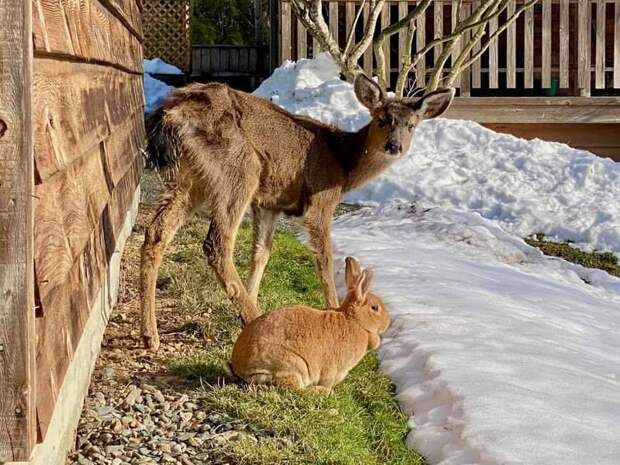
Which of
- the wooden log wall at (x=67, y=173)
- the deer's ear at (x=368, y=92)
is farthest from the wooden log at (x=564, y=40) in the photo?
the wooden log wall at (x=67, y=173)

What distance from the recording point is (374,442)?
15.4ft

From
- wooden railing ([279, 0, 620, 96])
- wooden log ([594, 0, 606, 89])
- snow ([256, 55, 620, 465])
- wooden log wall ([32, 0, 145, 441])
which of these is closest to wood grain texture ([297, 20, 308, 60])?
wooden railing ([279, 0, 620, 96])

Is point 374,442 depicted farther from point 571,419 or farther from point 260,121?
point 260,121

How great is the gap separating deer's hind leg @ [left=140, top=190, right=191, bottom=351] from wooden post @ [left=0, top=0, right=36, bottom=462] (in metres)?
3.31

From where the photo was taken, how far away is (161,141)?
628cm

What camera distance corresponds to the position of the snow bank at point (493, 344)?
4.71m

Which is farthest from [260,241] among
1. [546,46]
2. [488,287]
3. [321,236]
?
[546,46]

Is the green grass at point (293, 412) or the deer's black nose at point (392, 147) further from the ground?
the deer's black nose at point (392, 147)

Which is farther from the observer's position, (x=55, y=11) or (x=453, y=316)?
(x=453, y=316)

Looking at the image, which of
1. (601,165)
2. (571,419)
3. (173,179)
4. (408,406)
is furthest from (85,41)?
(601,165)

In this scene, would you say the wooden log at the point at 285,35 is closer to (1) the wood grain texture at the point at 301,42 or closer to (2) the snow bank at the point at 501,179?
(1) the wood grain texture at the point at 301,42

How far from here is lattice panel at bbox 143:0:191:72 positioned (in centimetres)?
2417

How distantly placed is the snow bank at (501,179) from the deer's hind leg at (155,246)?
6.40m

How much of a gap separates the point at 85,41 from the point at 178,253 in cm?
450
